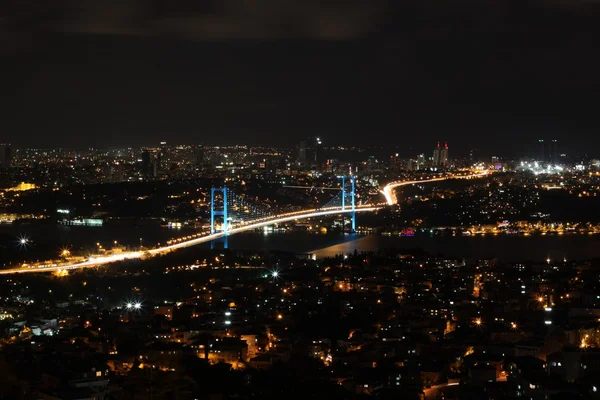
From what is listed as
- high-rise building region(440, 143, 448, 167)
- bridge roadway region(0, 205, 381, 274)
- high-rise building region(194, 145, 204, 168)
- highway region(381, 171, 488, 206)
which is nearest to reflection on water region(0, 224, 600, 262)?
bridge roadway region(0, 205, 381, 274)

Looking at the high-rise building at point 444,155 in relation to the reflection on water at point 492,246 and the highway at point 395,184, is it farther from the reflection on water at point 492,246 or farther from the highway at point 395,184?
the reflection on water at point 492,246

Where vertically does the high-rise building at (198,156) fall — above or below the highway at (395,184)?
above

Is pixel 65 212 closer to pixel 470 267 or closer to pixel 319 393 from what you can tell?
pixel 470 267

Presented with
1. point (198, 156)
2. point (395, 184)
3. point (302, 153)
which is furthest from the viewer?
point (198, 156)

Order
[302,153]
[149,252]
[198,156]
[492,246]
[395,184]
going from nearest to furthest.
Answer: [149,252] → [492,246] → [395,184] → [302,153] → [198,156]

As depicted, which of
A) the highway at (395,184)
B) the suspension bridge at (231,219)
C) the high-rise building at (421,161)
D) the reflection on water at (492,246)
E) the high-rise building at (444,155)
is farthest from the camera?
the high-rise building at (444,155)

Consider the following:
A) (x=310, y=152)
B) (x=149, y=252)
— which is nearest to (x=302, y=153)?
(x=310, y=152)

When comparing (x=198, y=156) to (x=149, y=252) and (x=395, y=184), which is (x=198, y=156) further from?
(x=149, y=252)

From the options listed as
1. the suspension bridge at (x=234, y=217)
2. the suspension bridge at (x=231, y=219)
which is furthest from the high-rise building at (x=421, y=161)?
the suspension bridge at (x=231, y=219)

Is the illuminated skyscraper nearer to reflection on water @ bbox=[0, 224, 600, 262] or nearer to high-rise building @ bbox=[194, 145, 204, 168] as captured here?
high-rise building @ bbox=[194, 145, 204, 168]

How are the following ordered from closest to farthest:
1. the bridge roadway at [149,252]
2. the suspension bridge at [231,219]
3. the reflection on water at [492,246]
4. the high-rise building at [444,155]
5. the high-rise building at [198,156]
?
the bridge roadway at [149,252] → the suspension bridge at [231,219] → the reflection on water at [492,246] → the high-rise building at [198,156] → the high-rise building at [444,155]
